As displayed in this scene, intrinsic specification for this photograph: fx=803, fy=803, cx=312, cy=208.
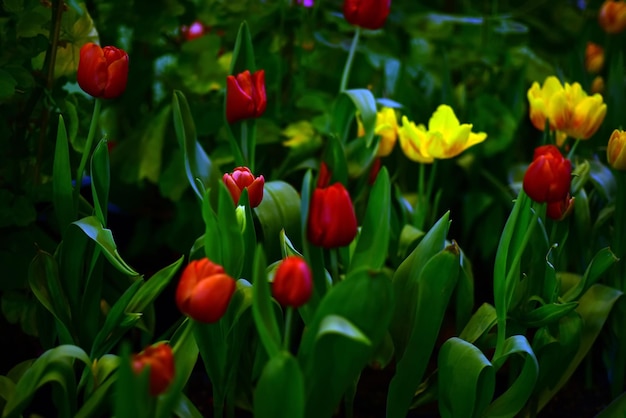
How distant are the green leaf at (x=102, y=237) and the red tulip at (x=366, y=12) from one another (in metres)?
0.48

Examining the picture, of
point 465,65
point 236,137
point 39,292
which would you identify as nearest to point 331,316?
point 39,292

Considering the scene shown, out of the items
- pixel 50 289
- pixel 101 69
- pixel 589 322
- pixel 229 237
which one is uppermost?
pixel 101 69

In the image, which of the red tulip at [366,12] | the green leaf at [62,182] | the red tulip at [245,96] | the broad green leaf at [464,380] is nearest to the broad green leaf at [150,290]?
the green leaf at [62,182]

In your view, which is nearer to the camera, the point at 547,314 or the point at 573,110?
the point at 547,314

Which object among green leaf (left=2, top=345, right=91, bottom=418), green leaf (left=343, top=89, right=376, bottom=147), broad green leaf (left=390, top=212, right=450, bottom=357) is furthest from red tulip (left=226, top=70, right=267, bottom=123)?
green leaf (left=2, top=345, right=91, bottom=418)

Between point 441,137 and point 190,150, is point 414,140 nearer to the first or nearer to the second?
point 441,137

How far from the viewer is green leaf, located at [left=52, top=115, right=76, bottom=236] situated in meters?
0.86

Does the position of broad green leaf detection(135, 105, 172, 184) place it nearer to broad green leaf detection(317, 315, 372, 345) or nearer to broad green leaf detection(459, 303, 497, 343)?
broad green leaf detection(459, 303, 497, 343)

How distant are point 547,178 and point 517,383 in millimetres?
228

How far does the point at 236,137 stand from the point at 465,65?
749mm

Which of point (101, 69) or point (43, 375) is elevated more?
point (101, 69)

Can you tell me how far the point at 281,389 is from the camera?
2.28 feet

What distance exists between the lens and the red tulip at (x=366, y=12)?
1.10 m

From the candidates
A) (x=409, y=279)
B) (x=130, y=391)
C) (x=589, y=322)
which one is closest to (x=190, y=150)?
(x=409, y=279)
